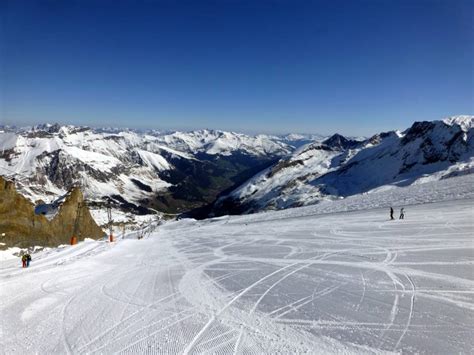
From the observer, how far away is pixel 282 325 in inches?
471

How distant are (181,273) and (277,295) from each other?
8.18 metres

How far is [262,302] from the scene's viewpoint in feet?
47.2

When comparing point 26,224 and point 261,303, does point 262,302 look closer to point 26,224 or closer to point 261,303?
point 261,303

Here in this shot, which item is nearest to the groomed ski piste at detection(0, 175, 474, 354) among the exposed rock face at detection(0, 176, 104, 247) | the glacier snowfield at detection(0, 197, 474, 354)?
the glacier snowfield at detection(0, 197, 474, 354)

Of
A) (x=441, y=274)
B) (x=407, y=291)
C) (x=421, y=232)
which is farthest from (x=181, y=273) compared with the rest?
(x=421, y=232)

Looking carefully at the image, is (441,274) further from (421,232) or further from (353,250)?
(421,232)

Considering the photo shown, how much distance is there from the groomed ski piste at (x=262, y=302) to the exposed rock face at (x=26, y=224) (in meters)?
23.7

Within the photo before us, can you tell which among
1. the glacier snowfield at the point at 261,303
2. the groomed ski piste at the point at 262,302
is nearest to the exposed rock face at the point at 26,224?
the groomed ski piste at the point at 262,302

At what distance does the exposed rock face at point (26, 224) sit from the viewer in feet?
143

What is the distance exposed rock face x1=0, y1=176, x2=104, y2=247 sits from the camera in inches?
1714

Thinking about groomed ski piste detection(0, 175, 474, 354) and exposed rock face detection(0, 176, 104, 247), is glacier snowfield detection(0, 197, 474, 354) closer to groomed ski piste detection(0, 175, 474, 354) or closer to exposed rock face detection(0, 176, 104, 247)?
groomed ski piste detection(0, 175, 474, 354)

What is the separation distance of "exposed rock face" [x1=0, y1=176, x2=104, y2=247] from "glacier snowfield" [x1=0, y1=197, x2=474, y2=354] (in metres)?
24.6

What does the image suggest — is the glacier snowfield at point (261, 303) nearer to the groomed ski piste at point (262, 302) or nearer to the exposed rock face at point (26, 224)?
the groomed ski piste at point (262, 302)

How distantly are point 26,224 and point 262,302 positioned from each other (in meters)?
45.3
